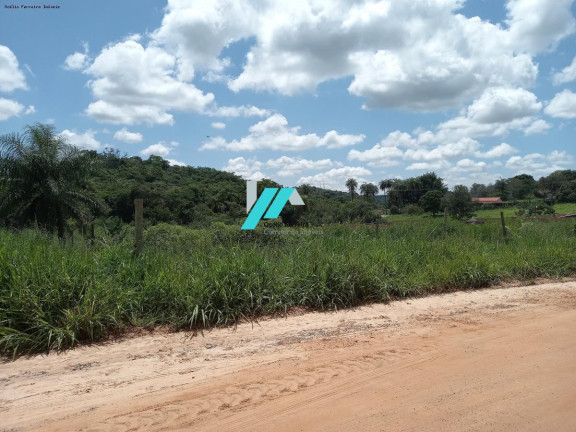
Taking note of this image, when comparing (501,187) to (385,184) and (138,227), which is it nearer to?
(385,184)

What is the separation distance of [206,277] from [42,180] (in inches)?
557

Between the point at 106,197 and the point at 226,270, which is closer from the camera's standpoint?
the point at 226,270

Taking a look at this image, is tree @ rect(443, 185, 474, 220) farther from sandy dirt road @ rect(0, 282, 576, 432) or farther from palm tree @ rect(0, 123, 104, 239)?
sandy dirt road @ rect(0, 282, 576, 432)

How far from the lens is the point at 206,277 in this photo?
634 cm

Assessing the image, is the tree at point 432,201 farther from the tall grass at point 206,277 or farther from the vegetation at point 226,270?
the tall grass at point 206,277

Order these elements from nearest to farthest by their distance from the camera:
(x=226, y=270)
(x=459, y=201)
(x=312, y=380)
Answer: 1. (x=312, y=380)
2. (x=226, y=270)
3. (x=459, y=201)

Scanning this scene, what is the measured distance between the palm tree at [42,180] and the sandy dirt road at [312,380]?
13.9m

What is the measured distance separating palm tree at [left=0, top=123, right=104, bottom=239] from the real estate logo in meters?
7.78

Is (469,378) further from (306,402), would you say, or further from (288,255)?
(288,255)

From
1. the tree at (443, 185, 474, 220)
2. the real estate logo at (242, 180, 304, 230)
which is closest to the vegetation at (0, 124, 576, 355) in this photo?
the real estate logo at (242, 180, 304, 230)

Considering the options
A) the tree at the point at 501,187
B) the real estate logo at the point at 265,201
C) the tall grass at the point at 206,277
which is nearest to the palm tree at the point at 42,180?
the real estate logo at the point at 265,201

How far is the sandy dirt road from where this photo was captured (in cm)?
327

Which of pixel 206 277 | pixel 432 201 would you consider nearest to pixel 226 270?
pixel 206 277

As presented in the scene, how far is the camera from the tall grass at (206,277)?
517cm
